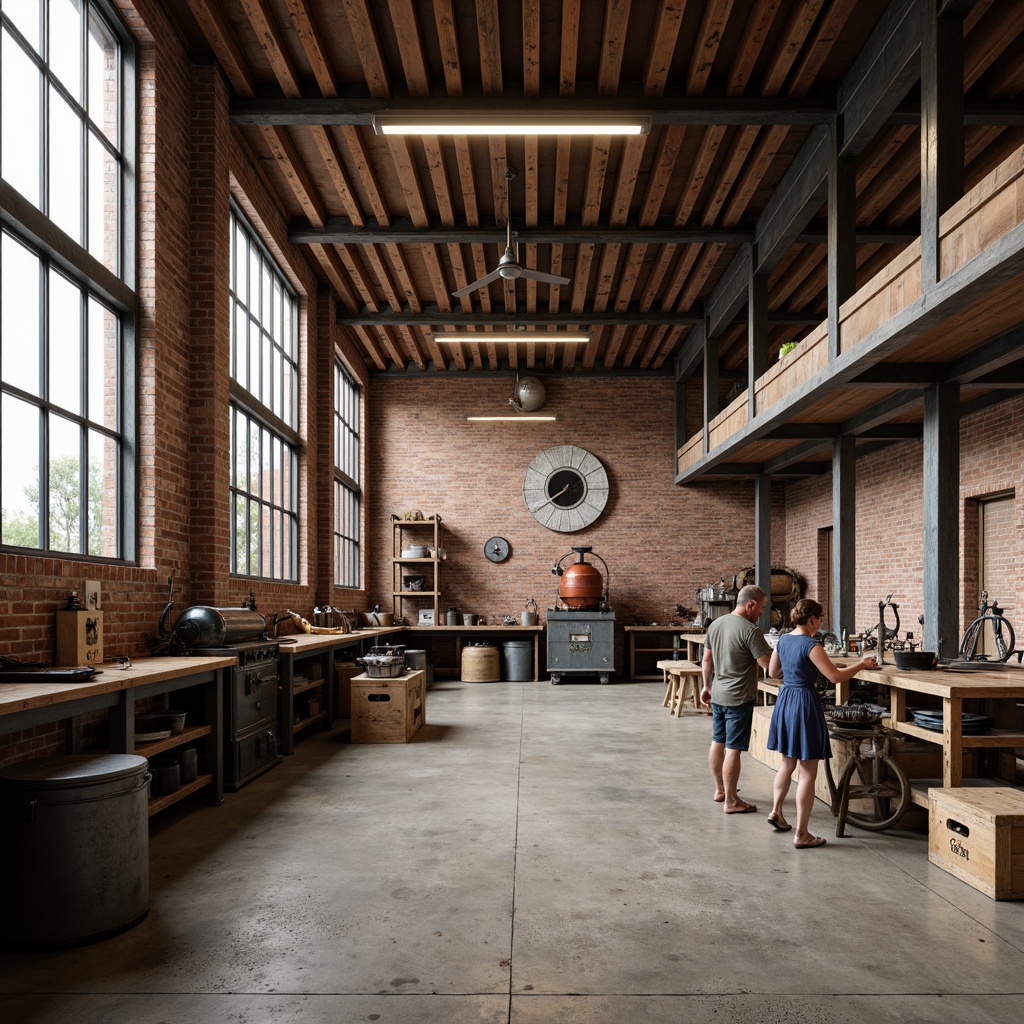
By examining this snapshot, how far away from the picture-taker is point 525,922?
3.40m

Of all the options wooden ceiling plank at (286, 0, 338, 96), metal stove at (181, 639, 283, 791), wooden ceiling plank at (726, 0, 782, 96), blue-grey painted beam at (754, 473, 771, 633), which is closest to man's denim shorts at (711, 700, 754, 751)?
metal stove at (181, 639, 283, 791)

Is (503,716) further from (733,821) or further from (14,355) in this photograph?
(14,355)

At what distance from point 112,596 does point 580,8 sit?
16.8 feet

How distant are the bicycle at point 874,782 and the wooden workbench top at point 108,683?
3.71 metres

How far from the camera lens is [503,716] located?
9266 mm

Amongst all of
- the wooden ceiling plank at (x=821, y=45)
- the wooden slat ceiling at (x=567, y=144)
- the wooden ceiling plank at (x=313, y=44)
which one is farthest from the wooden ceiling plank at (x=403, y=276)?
the wooden ceiling plank at (x=821, y=45)

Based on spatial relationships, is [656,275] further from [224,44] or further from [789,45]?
[224,44]

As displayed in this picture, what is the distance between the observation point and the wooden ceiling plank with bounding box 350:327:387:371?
1256 cm

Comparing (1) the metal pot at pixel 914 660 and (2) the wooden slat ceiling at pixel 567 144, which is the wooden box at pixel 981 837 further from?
(2) the wooden slat ceiling at pixel 567 144

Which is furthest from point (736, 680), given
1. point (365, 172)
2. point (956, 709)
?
point (365, 172)

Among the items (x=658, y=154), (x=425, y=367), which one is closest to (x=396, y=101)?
(x=658, y=154)

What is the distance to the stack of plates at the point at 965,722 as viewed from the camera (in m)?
4.59

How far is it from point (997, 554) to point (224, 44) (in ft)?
28.6

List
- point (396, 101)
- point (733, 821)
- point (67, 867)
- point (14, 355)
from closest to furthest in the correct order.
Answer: point (67, 867) → point (14, 355) → point (733, 821) → point (396, 101)
